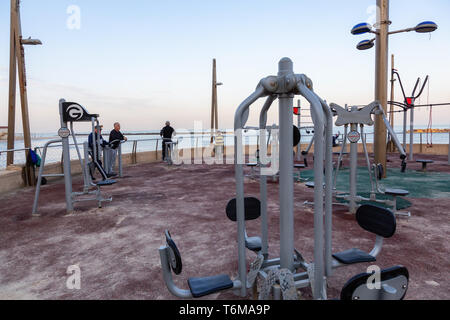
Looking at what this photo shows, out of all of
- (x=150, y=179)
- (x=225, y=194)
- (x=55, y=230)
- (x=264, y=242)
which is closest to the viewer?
(x=264, y=242)

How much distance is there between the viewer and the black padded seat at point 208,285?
2.08 meters

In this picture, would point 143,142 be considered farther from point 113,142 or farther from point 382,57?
point 382,57

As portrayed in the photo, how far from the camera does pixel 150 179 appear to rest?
29.2 feet

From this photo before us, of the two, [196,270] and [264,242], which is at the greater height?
[264,242]

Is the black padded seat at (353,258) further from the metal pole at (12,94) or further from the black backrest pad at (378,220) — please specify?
the metal pole at (12,94)

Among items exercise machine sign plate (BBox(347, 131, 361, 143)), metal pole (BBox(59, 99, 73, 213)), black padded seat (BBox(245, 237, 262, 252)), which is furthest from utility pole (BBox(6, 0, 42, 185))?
exercise machine sign plate (BBox(347, 131, 361, 143))

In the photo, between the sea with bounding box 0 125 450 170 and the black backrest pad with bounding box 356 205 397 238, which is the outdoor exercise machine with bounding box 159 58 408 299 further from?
the sea with bounding box 0 125 450 170

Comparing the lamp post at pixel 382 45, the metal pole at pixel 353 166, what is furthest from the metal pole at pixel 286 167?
the lamp post at pixel 382 45

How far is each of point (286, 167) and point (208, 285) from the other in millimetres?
1054

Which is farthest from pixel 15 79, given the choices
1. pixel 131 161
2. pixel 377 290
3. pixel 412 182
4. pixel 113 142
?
pixel 412 182
